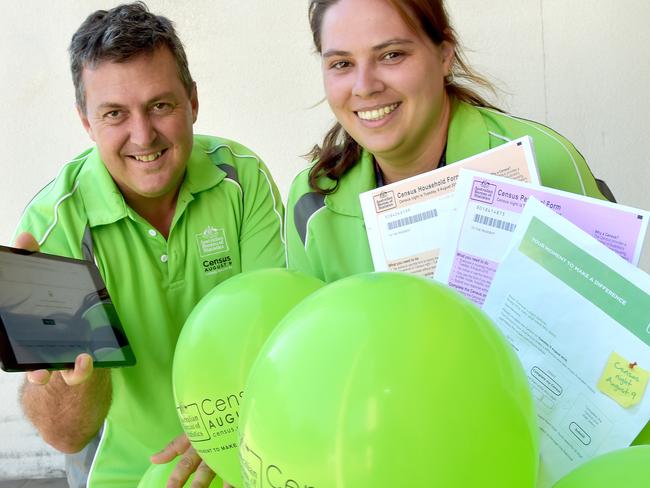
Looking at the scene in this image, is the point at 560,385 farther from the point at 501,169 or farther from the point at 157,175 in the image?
the point at 157,175

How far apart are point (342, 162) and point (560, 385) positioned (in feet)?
2.34

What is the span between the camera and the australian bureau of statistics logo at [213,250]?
5.19ft

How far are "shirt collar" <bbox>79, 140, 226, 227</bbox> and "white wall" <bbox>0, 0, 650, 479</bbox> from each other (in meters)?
1.13

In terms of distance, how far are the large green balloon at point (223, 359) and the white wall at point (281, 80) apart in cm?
169

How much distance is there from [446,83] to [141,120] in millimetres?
651

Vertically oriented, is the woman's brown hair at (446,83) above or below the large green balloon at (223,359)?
above

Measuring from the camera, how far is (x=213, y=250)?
5.24 ft

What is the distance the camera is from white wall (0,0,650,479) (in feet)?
8.21

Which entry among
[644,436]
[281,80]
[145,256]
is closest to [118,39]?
[145,256]

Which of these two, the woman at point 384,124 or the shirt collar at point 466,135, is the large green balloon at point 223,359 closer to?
the woman at point 384,124

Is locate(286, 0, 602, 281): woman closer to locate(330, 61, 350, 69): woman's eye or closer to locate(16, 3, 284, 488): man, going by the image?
locate(330, 61, 350, 69): woman's eye

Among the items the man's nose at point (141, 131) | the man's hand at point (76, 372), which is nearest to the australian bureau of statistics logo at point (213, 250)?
the man's nose at point (141, 131)

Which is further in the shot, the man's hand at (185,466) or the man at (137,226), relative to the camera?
the man at (137,226)

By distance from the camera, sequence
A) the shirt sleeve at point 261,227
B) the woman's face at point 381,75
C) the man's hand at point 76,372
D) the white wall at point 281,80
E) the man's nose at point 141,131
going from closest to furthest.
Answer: the man's hand at point 76,372 < the woman's face at point 381,75 < the man's nose at point 141,131 < the shirt sleeve at point 261,227 < the white wall at point 281,80
